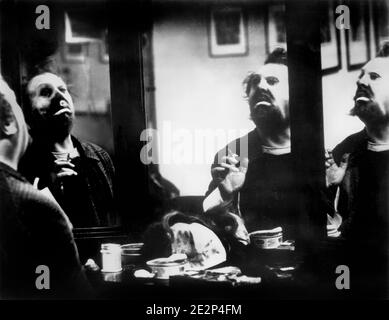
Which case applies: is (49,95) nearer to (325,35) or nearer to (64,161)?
(64,161)

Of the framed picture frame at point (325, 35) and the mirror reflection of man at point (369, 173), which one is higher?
the framed picture frame at point (325, 35)

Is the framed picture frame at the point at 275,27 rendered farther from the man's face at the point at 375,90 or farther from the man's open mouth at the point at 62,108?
the man's open mouth at the point at 62,108

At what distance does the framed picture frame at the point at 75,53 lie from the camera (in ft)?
13.2

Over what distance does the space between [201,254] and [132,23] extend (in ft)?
5.42

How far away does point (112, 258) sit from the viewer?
4.03m

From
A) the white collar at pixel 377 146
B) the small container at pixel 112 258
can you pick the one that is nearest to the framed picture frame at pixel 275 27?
the white collar at pixel 377 146

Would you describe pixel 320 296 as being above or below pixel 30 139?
below

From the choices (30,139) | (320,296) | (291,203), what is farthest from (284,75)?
(30,139)

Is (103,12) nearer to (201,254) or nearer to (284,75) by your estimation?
(284,75)

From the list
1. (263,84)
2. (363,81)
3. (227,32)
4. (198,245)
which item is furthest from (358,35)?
(198,245)

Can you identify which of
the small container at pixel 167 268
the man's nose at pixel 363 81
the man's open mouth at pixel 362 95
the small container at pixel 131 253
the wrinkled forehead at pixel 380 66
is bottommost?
the small container at pixel 167 268

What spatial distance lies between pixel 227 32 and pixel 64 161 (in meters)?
1.43

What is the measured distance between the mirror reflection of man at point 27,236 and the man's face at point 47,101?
0.37 ft

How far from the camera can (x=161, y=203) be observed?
4.02 m
